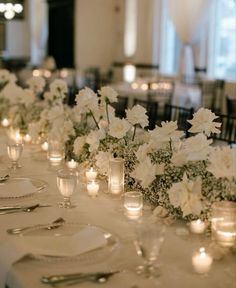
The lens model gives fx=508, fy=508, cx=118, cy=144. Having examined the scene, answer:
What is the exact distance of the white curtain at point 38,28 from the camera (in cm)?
1337

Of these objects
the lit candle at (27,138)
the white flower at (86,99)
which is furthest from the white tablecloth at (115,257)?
the lit candle at (27,138)

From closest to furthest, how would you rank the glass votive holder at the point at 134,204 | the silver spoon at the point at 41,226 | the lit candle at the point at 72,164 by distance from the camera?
the silver spoon at the point at 41,226 → the glass votive holder at the point at 134,204 → the lit candle at the point at 72,164

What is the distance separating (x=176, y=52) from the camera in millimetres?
10398

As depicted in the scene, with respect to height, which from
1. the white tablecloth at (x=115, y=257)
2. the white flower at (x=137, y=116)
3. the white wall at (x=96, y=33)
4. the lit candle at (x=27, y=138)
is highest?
the white wall at (x=96, y=33)

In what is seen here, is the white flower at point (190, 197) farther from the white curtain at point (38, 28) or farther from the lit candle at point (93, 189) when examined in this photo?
the white curtain at point (38, 28)

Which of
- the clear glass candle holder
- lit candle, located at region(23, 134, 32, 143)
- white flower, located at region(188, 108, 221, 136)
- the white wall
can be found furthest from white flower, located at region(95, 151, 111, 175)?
the white wall

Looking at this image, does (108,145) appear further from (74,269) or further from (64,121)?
(74,269)

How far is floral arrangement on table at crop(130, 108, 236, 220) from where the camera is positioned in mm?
1618

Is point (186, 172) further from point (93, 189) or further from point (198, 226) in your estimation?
point (93, 189)

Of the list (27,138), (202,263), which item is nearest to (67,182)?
(202,263)

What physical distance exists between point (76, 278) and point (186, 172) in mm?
612

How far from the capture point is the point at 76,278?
1.34 metres

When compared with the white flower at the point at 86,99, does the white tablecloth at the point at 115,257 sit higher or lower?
lower

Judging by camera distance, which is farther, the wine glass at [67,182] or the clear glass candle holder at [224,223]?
the wine glass at [67,182]
